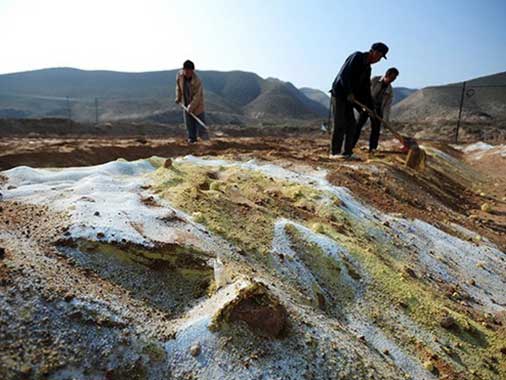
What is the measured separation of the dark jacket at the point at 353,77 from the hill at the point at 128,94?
83.8 feet

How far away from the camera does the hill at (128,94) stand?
33.5 metres

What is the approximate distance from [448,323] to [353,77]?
3753 millimetres

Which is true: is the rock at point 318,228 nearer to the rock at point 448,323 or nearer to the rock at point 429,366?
the rock at point 448,323

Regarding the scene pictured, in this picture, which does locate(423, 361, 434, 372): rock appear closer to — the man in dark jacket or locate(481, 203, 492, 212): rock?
the man in dark jacket

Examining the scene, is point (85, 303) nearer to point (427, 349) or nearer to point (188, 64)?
point (427, 349)

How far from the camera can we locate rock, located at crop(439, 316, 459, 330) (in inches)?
92.8

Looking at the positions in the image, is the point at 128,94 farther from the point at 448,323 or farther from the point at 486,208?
the point at 448,323

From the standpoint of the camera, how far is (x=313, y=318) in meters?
1.92

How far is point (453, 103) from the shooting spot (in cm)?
3472

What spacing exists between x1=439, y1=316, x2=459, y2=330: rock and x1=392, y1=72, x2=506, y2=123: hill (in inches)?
1177

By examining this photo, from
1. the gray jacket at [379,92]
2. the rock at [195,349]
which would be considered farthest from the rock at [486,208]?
the rock at [195,349]

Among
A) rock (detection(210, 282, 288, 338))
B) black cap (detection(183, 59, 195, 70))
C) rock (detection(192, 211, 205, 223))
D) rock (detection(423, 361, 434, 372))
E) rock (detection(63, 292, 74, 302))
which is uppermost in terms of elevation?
black cap (detection(183, 59, 195, 70))

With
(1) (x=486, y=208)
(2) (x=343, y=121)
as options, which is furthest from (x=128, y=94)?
(1) (x=486, y=208)

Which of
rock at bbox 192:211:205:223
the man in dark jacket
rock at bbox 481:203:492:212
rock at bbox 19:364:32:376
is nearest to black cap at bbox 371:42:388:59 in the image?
the man in dark jacket
